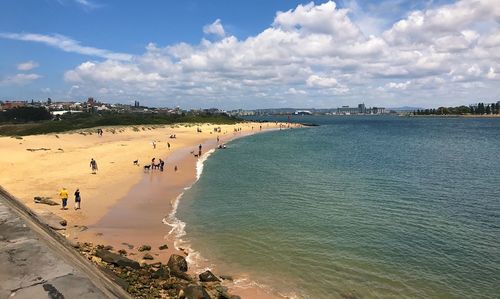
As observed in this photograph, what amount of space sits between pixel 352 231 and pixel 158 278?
41.8 ft

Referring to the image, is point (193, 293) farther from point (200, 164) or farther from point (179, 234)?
point (200, 164)

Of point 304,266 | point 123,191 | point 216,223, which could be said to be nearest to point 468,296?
point 304,266

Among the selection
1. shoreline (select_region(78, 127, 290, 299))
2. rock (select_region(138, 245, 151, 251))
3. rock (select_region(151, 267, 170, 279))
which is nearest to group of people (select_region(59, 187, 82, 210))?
shoreline (select_region(78, 127, 290, 299))

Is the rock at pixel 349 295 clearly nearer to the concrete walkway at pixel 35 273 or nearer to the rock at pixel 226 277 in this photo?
the rock at pixel 226 277

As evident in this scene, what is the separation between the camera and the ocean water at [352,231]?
17.3 m

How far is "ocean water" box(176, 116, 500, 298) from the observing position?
1728 cm

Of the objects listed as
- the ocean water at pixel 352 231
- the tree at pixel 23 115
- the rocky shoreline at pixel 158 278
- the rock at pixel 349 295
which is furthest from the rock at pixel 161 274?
the tree at pixel 23 115

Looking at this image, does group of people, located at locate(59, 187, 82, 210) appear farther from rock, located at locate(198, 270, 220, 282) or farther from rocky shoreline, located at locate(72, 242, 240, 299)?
rock, located at locate(198, 270, 220, 282)

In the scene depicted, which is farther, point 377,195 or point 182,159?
point 182,159

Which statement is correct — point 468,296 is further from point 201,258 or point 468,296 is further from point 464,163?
point 464,163

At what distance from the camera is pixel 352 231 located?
23766mm

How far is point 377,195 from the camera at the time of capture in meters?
34.1

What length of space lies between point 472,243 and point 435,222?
3.85 m

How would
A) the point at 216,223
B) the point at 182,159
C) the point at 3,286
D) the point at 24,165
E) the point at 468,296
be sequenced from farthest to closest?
the point at 182,159, the point at 24,165, the point at 216,223, the point at 468,296, the point at 3,286
